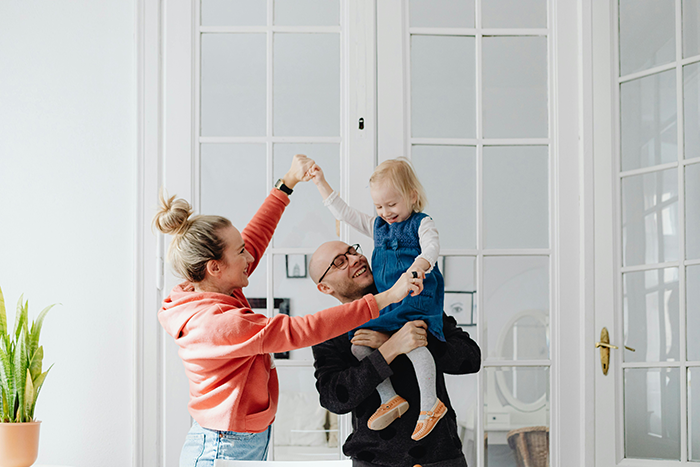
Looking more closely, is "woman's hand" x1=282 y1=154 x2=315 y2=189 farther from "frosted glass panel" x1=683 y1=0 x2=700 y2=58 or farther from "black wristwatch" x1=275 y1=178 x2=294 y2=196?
"frosted glass panel" x1=683 y1=0 x2=700 y2=58

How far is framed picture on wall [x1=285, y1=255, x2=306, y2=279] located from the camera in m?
2.15

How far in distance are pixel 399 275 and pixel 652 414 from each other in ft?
4.04

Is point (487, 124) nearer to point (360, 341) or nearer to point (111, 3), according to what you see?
point (360, 341)

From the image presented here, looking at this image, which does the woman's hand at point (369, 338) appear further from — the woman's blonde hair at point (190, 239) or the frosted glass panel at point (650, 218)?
the frosted glass panel at point (650, 218)

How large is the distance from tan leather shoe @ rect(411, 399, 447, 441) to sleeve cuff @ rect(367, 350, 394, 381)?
0.16 m

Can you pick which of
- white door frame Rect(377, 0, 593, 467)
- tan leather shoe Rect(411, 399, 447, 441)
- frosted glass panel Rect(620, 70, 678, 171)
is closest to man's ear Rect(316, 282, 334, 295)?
tan leather shoe Rect(411, 399, 447, 441)

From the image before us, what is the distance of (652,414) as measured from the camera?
2096mm

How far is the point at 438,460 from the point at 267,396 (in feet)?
1.90

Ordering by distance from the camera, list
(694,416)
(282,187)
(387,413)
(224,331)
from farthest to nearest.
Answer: (694,416) < (282,187) < (387,413) < (224,331)

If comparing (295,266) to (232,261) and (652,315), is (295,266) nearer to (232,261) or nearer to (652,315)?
(232,261)

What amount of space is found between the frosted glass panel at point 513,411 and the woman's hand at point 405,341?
0.60 metres

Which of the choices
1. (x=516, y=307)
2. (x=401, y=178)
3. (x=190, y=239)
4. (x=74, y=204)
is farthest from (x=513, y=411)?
(x=74, y=204)

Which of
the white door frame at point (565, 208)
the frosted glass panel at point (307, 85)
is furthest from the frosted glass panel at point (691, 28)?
the frosted glass panel at point (307, 85)

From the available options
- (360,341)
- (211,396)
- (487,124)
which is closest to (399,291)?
(360,341)
